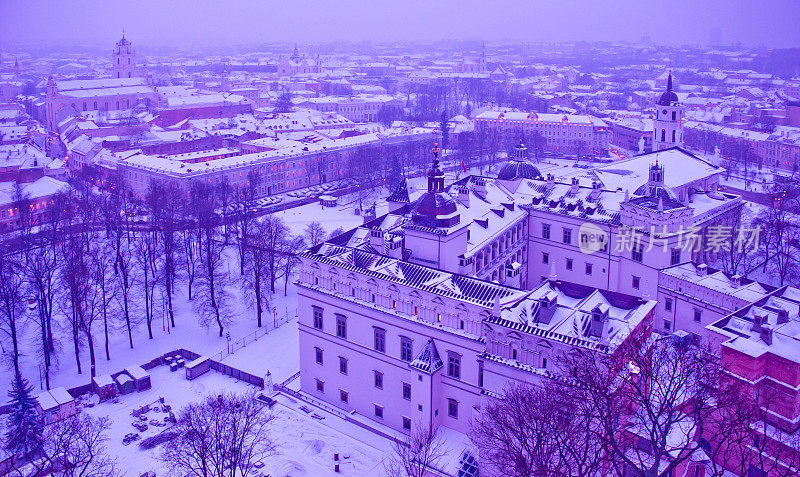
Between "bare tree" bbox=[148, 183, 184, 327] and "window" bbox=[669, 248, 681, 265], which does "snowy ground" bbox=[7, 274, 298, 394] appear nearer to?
"bare tree" bbox=[148, 183, 184, 327]

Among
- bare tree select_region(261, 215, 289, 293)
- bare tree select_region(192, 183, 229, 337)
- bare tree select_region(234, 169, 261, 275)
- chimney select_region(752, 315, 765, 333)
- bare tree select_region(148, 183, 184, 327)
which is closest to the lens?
chimney select_region(752, 315, 765, 333)

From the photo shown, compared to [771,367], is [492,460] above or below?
below

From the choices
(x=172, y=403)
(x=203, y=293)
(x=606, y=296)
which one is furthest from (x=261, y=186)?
Result: (x=606, y=296)

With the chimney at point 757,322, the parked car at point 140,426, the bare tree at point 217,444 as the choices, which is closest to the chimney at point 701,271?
the chimney at point 757,322

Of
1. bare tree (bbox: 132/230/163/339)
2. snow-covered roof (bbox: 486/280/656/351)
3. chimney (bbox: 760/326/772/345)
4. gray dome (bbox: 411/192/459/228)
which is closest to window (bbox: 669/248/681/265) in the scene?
snow-covered roof (bbox: 486/280/656/351)

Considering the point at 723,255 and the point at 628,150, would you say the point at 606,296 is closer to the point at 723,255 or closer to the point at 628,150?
the point at 723,255

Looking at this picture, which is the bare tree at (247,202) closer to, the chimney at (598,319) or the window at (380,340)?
the window at (380,340)
